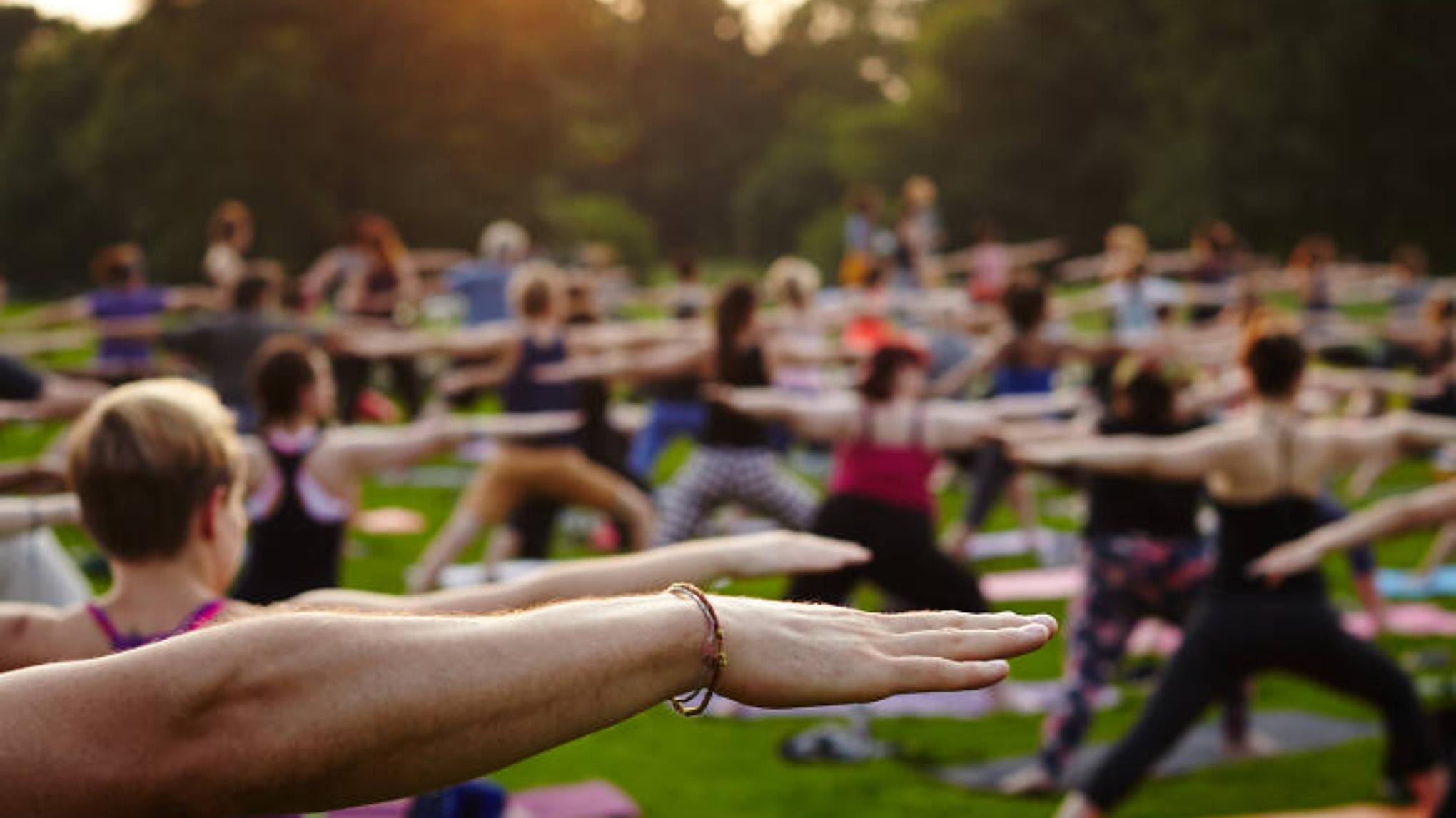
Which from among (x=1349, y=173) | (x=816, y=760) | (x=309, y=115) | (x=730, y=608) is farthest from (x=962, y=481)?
(x=1349, y=173)

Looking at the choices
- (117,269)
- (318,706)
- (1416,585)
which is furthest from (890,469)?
(117,269)

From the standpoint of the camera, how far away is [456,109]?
3747 centimetres

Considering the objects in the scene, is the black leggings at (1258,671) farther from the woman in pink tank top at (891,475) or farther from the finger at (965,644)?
the finger at (965,644)

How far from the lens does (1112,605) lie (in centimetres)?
547

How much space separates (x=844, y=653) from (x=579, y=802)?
3.98 metres

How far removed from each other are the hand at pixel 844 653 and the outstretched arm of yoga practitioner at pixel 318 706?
0.06 meters

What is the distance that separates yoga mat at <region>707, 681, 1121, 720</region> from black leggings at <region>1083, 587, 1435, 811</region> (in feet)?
6.38

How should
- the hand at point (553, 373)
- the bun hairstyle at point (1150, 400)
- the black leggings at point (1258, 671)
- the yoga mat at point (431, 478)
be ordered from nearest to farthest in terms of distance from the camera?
the black leggings at point (1258, 671)
the bun hairstyle at point (1150, 400)
the hand at point (553, 373)
the yoga mat at point (431, 478)

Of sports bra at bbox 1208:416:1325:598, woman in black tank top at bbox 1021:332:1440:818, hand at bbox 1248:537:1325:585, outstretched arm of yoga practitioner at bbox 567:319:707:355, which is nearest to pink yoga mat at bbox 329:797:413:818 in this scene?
woman in black tank top at bbox 1021:332:1440:818

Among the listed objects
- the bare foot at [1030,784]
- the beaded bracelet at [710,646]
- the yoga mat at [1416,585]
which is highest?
the beaded bracelet at [710,646]

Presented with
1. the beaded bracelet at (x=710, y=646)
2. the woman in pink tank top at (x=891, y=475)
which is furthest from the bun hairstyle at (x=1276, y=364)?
the beaded bracelet at (x=710, y=646)

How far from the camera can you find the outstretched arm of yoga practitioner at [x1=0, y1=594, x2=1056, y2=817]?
3.61 feet

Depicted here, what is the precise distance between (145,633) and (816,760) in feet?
12.7

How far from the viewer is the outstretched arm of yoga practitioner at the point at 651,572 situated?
2.22m
